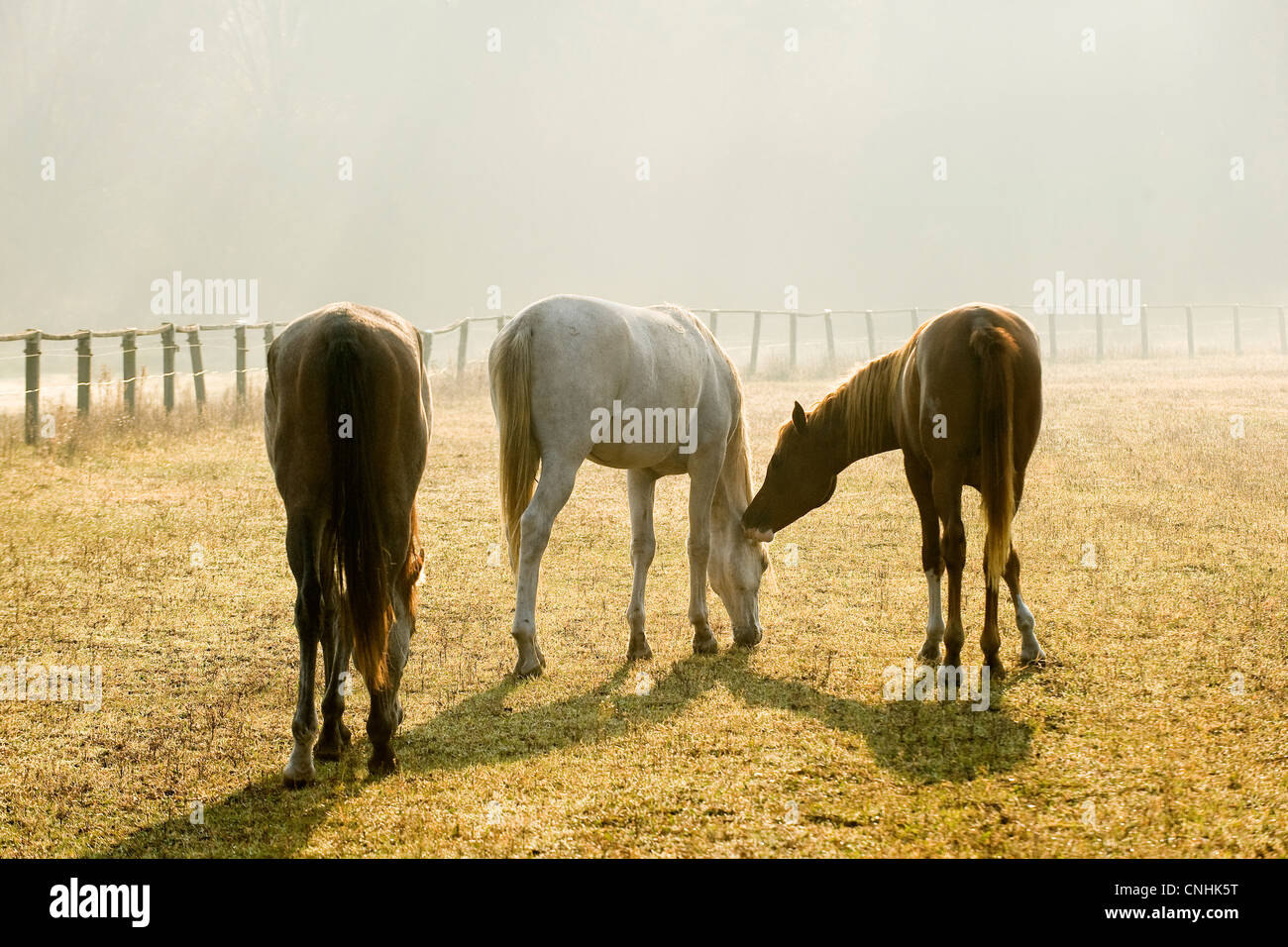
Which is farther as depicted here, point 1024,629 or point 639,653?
point 639,653

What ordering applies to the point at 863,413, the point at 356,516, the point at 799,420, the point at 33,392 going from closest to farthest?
the point at 356,516 → the point at 863,413 → the point at 799,420 → the point at 33,392

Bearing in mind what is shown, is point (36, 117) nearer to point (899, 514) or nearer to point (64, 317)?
point (64, 317)

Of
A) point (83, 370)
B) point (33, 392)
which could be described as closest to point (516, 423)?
point (33, 392)

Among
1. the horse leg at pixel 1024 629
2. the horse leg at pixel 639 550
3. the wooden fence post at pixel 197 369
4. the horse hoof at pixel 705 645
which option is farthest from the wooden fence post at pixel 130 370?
the horse leg at pixel 1024 629

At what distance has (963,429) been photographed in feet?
18.1

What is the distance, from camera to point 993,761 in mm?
4391

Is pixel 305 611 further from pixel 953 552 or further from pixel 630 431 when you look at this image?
pixel 953 552

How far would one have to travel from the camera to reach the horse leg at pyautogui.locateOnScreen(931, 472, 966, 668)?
5531mm

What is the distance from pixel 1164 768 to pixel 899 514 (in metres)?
5.91

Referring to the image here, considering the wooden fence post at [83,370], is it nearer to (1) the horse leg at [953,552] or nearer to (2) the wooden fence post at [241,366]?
(2) the wooden fence post at [241,366]

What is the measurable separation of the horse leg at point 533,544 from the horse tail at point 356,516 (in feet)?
5.67

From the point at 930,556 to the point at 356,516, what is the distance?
339cm

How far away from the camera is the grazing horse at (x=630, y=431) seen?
231 inches
